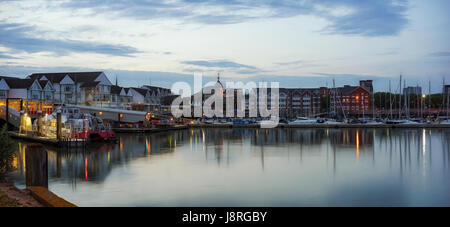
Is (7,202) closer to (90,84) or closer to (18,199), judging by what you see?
(18,199)

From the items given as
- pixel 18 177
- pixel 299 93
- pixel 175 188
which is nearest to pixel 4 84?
pixel 18 177

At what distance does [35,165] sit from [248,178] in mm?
12091

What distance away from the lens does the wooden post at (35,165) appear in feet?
36.0

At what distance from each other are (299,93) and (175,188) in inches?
3956

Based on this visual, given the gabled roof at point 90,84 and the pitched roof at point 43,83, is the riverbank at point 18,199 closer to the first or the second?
the pitched roof at point 43,83

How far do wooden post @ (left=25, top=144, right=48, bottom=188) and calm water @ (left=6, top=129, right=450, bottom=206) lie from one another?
Result: 3960 millimetres

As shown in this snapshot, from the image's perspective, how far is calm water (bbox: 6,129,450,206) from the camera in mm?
16062

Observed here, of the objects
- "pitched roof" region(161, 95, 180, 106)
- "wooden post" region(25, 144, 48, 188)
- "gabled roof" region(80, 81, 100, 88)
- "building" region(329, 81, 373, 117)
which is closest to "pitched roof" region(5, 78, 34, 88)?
"gabled roof" region(80, 81, 100, 88)

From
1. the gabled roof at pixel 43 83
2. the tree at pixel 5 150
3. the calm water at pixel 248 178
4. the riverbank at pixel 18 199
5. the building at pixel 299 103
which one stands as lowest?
the calm water at pixel 248 178

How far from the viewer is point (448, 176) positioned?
2189 cm

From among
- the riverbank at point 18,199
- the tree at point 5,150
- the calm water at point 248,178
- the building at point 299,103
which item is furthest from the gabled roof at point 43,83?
the building at point 299,103

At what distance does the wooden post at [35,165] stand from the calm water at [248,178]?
3.96 meters

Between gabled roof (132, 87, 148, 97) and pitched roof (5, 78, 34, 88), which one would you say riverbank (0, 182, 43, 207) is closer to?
pitched roof (5, 78, 34, 88)
